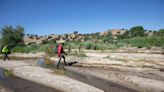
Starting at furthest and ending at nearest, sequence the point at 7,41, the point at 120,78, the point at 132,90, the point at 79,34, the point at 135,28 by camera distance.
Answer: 1. the point at 79,34
2. the point at 135,28
3. the point at 7,41
4. the point at 120,78
5. the point at 132,90

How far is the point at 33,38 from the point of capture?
371 ft

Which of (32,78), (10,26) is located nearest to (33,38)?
(10,26)

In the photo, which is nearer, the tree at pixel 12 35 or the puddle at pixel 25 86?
the puddle at pixel 25 86

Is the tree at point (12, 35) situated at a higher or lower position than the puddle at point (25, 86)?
higher

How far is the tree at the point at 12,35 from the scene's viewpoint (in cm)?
6369

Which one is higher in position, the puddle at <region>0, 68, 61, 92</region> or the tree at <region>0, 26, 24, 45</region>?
the tree at <region>0, 26, 24, 45</region>

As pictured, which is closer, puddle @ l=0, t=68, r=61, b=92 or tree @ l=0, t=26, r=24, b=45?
puddle @ l=0, t=68, r=61, b=92

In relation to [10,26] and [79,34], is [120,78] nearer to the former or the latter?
[10,26]

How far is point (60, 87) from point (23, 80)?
3.47 meters

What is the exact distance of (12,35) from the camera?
6488 cm

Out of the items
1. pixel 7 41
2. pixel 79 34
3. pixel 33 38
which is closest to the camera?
pixel 7 41

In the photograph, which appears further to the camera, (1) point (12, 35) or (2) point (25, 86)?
(1) point (12, 35)

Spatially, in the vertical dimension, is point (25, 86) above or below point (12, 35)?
below

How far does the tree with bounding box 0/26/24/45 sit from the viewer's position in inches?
2507
